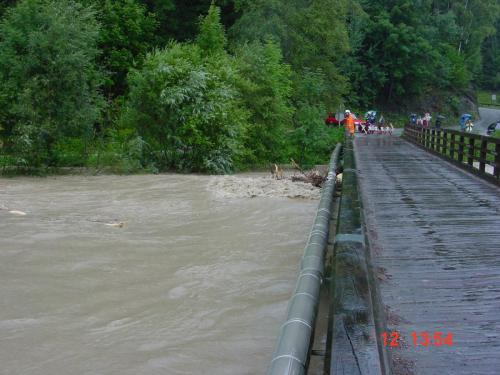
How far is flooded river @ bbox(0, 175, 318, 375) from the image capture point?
541 cm

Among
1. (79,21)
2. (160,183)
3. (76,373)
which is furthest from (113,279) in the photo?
(79,21)

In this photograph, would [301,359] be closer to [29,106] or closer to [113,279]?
[113,279]

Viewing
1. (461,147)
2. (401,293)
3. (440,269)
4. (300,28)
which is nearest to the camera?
(401,293)

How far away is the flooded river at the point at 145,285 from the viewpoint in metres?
5.41

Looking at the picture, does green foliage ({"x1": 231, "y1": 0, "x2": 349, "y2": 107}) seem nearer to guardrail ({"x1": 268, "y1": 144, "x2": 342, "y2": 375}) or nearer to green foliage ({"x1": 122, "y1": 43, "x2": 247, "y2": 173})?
green foliage ({"x1": 122, "y1": 43, "x2": 247, "y2": 173})

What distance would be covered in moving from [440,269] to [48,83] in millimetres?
18096

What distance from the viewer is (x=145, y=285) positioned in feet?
24.7

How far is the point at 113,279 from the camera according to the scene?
775 centimetres

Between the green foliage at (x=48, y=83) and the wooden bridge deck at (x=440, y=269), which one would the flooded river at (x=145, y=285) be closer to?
the wooden bridge deck at (x=440, y=269)

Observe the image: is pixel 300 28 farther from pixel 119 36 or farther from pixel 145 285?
pixel 145 285

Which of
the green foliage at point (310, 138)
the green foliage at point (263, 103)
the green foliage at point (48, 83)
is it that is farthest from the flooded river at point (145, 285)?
the green foliage at point (310, 138)

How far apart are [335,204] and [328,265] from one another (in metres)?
4.71
